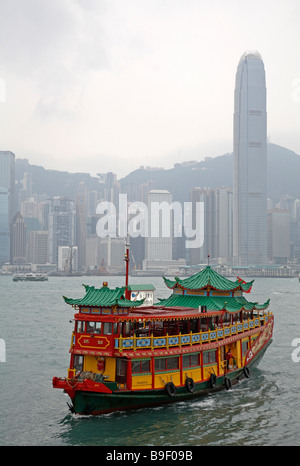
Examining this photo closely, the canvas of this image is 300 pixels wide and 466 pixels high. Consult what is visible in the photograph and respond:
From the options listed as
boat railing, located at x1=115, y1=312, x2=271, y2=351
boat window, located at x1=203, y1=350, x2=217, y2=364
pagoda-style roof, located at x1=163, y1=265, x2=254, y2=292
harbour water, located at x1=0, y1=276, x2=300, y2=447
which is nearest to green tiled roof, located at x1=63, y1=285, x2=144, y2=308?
boat railing, located at x1=115, y1=312, x2=271, y2=351

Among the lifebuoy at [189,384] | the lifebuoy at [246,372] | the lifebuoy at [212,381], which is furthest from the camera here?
the lifebuoy at [246,372]

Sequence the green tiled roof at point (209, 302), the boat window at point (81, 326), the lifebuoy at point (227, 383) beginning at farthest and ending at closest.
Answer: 1. the green tiled roof at point (209, 302)
2. the lifebuoy at point (227, 383)
3. the boat window at point (81, 326)

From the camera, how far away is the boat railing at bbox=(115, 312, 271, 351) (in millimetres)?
21812

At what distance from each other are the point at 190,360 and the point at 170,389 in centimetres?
198

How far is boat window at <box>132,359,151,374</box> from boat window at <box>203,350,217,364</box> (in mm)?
3779

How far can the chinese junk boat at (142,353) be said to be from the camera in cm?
2144

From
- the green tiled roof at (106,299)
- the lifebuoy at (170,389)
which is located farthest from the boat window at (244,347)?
the green tiled roof at (106,299)

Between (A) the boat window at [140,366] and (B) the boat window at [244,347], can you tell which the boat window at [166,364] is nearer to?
(A) the boat window at [140,366]

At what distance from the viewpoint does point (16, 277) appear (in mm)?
179250

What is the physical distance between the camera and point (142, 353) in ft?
71.7

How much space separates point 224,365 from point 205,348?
2.55m

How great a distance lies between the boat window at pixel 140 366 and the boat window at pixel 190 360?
2.16 metres
